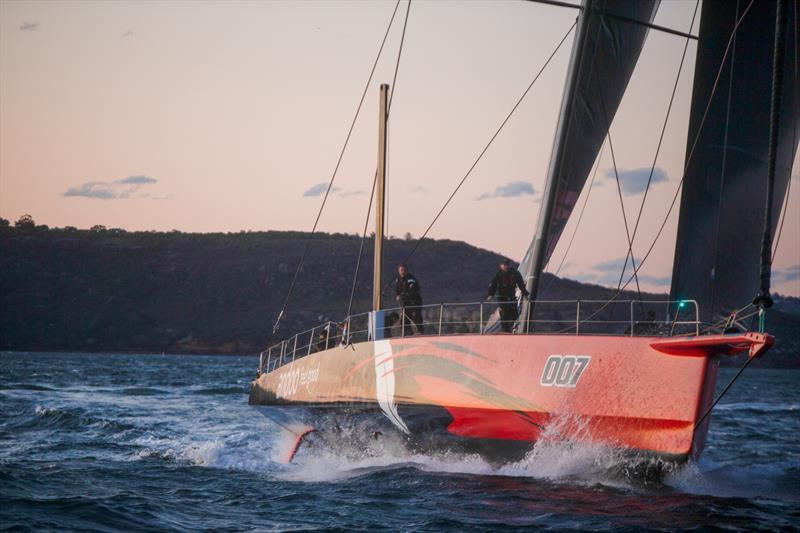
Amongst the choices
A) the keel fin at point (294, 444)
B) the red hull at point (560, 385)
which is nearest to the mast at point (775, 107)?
the red hull at point (560, 385)

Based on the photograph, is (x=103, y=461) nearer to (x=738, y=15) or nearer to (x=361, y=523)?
(x=361, y=523)

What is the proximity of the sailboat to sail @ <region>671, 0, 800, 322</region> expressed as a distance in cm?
2

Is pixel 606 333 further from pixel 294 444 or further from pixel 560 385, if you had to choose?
pixel 294 444

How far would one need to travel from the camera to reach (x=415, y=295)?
14.3 m

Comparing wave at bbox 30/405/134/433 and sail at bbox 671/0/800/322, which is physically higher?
sail at bbox 671/0/800/322

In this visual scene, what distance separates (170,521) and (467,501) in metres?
3.26

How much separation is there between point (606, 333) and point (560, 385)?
4.56 ft

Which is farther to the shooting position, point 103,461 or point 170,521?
point 103,461

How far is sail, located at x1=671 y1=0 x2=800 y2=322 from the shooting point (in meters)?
13.8

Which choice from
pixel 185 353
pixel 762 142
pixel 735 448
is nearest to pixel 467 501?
pixel 762 142

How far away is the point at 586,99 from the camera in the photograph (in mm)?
14125

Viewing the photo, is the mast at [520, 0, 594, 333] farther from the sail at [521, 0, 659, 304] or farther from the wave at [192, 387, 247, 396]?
the wave at [192, 387, 247, 396]

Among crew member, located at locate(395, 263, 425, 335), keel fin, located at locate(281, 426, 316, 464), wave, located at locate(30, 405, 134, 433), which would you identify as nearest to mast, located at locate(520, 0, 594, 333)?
crew member, located at locate(395, 263, 425, 335)

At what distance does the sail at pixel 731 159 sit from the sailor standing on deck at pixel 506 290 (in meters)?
2.69
